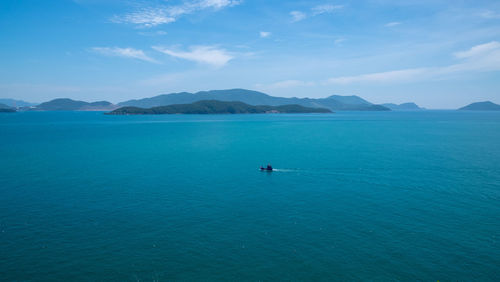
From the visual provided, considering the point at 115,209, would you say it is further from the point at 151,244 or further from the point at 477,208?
the point at 477,208

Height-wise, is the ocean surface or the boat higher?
the boat

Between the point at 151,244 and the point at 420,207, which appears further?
the point at 420,207

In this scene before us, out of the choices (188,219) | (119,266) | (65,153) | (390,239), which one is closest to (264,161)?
(188,219)

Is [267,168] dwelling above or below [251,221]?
above

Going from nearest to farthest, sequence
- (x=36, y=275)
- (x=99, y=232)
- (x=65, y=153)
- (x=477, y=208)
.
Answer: (x=36, y=275), (x=99, y=232), (x=477, y=208), (x=65, y=153)

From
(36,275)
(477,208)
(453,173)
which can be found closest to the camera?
(36,275)

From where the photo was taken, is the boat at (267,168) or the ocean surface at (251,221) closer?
the ocean surface at (251,221)

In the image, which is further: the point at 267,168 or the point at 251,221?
the point at 267,168

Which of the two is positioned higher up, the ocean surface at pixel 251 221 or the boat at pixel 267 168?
the boat at pixel 267 168

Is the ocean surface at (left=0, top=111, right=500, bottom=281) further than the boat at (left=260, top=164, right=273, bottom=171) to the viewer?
No

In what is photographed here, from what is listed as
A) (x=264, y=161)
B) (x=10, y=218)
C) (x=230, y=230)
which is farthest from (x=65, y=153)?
(x=230, y=230)
